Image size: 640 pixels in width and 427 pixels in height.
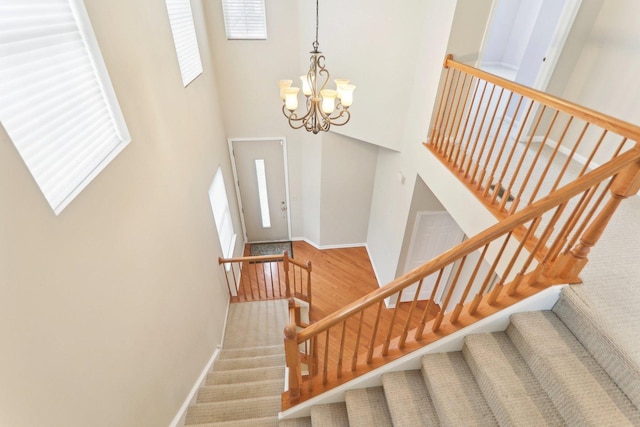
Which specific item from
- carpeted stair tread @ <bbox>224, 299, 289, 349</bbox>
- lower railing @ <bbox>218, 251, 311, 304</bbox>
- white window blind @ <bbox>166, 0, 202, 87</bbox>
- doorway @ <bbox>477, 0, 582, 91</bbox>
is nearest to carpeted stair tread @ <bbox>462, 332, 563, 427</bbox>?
carpeted stair tread @ <bbox>224, 299, 289, 349</bbox>

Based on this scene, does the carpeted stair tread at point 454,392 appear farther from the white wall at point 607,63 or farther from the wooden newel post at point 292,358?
the white wall at point 607,63

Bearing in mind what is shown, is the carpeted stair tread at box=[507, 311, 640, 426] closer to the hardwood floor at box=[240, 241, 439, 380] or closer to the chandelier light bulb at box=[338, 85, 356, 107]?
the chandelier light bulb at box=[338, 85, 356, 107]

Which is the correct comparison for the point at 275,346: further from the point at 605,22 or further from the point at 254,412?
the point at 605,22

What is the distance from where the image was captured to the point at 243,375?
3.15 meters

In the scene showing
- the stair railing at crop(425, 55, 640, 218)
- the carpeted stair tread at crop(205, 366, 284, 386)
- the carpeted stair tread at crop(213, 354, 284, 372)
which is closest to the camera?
the stair railing at crop(425, 55, 640, 218)

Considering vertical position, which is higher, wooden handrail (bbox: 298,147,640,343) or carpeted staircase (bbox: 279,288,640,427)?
wooden handrail (bbox: 298,147,640,343)

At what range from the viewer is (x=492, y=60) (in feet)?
18.5

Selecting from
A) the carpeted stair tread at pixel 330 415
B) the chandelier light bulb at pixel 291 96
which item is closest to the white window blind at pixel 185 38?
the chandelier light bulb at pixel 291 96

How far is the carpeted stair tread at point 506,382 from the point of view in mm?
1501

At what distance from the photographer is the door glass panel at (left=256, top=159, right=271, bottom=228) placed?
215 inches

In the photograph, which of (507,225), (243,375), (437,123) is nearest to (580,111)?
(507,225)

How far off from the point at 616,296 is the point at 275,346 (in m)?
3.11

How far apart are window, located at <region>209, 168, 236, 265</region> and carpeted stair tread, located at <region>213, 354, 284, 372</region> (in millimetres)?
1437

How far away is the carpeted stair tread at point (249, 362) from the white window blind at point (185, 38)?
2967 millimetres
